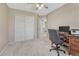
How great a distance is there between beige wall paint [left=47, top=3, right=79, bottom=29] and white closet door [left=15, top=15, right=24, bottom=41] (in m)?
0.63

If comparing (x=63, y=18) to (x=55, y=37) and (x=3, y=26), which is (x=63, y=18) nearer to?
(x=55, y=37)

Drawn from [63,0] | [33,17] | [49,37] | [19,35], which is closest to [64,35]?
[49,37]

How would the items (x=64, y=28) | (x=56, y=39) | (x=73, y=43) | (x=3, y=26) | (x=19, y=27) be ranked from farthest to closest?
(x=56, y=39), (x=73, y=43), (x=19, y=27), (x=64, y=28), (x=3, y=26)

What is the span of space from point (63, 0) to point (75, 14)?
109 centimetres

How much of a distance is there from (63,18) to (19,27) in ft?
3.27

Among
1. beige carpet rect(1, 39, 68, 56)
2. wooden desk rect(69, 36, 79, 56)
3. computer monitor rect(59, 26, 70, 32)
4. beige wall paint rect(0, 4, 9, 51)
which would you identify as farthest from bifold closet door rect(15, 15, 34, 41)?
wooden desk rect(69, 36, 79, 56)

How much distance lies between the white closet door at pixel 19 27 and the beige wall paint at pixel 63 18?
0.63 meters

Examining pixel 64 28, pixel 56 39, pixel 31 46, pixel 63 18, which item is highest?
pixel 63 18

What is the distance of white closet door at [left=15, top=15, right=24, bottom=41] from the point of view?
234 centimetres

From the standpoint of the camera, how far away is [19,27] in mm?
2361

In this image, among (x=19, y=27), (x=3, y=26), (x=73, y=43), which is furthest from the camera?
(x=73, y=43)

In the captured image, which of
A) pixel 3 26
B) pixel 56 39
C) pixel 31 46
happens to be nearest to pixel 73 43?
pixel 56 39

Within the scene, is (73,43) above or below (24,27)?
below

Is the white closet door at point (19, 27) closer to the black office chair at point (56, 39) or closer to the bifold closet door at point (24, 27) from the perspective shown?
the bifold closet door at point (24, 27)
